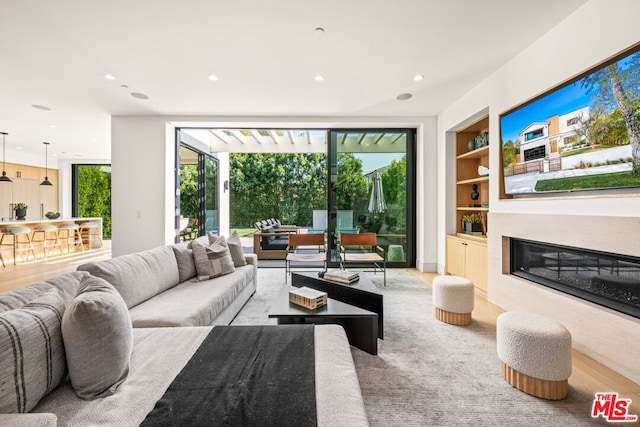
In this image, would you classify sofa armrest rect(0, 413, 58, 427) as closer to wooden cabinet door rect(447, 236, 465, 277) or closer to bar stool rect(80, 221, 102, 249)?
wooden cabinet door rect(447, 236, 465, 277)

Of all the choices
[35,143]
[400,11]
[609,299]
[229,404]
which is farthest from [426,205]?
[35,143]

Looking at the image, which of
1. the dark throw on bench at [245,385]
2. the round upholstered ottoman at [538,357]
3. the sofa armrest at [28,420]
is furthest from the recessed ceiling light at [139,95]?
the round upholstered ottoman at [538,357]

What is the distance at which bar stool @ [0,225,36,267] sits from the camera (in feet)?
19.4

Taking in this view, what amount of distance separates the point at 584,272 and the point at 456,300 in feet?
3.39

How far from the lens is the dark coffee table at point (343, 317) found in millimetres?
2141

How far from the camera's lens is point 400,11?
240 cm

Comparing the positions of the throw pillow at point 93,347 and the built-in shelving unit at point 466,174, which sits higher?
the built-in shelving unit at point 466,174

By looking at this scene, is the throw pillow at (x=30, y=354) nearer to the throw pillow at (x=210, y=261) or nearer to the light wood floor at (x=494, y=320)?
the throw pillow at (x=210, y=261)

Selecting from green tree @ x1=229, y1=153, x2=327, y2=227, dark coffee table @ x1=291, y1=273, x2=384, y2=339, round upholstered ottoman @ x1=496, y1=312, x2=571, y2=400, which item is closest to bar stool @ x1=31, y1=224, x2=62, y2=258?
green tree @ x1=229, y1=153, x2=327, y2=227

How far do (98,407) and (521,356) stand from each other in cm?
221

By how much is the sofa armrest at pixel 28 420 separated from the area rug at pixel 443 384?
1376mm

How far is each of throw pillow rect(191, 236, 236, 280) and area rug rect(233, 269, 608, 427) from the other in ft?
1.76

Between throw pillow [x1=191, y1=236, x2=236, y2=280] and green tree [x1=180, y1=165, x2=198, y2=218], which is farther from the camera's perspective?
green tree [x1=180, y1=165, x2=198, y2=218]

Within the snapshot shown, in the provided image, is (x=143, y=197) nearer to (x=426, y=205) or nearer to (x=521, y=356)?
(x=426, y=205)
